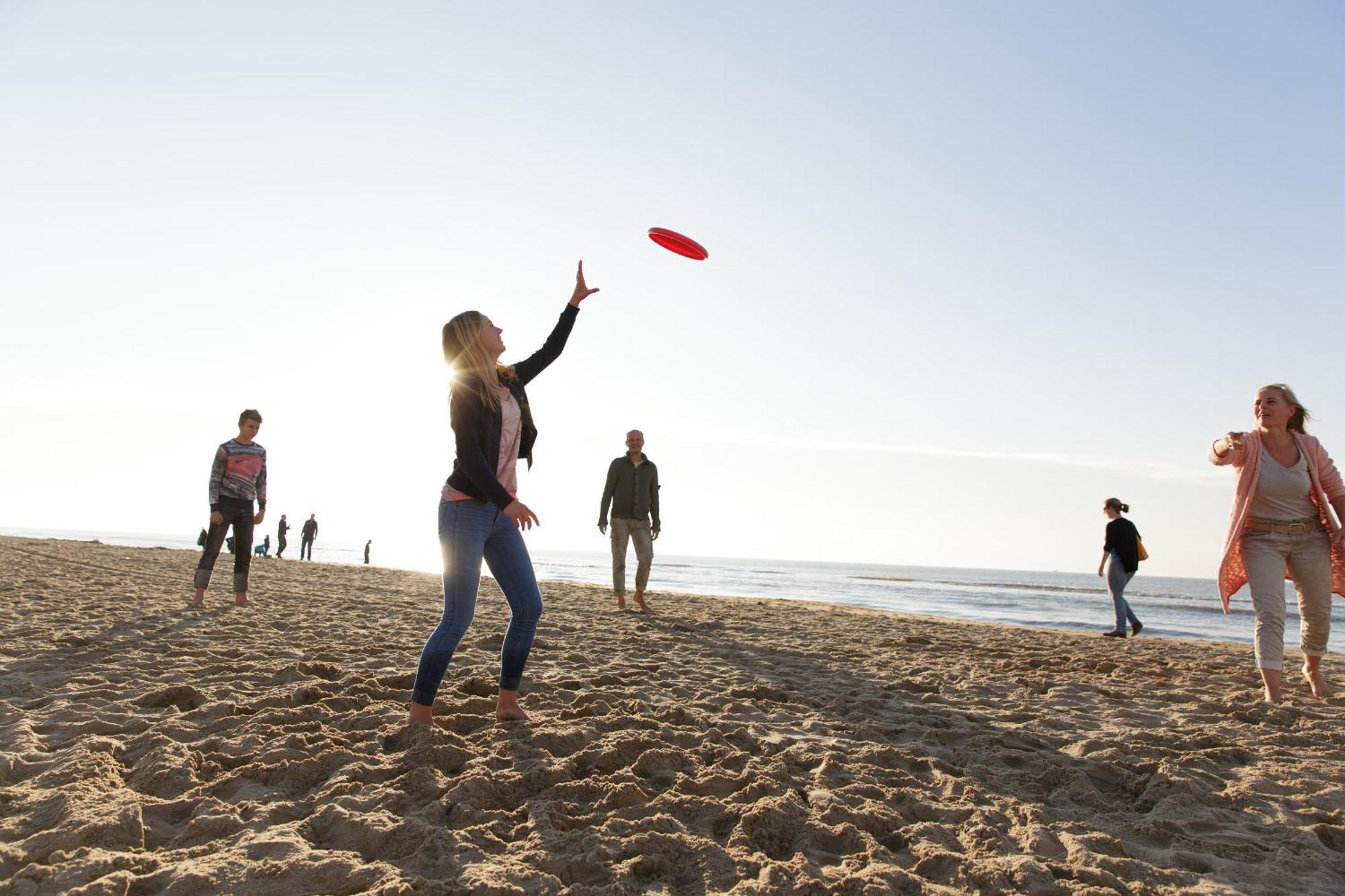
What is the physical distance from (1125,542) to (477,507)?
9.36 meters

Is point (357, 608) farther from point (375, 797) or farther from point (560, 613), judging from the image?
point (375, 797)

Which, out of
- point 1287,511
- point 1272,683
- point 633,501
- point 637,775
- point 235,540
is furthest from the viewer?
point 633,501

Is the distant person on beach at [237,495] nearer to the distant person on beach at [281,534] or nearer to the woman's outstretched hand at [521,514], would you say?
the woman's outstretched hand at [521,514]

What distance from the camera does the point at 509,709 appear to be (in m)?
3.73

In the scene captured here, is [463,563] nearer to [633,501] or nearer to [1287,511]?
[1287,511]

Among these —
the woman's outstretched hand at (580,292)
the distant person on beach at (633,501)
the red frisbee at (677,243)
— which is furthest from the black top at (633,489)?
the woman's outstretched hand at (580,292)

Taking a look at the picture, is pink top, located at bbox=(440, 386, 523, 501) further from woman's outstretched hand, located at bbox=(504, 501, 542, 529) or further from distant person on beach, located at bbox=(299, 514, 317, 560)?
distant person on beach, located at bbox=(299, 514, 317, 560)

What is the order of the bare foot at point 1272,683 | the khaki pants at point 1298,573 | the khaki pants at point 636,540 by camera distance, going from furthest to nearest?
the khaki pants at point 636,540 → the khaki pants at point 1298,573 → the bare foot at point 1272,683

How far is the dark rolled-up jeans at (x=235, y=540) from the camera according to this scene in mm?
7457

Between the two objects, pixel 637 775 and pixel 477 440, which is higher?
pixel 477 440

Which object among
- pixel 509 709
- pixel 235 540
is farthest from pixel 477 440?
pixel 235 540

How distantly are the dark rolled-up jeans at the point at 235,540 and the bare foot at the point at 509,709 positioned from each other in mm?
4970

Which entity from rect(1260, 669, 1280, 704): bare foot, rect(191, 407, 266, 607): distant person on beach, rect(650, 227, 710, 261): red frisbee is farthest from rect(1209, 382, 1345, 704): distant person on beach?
rect(191, 407, 266, 607): distant person on beach

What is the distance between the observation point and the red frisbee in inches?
253
